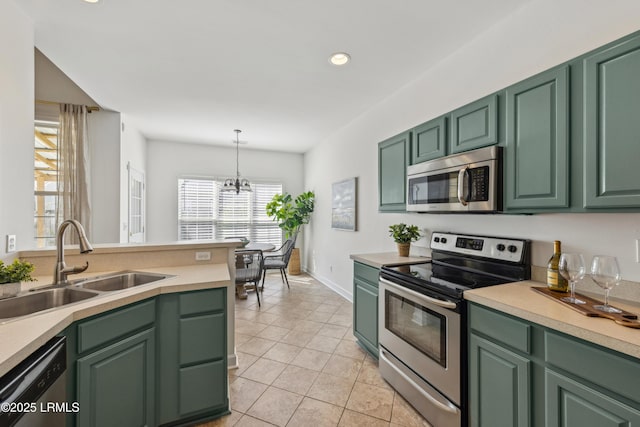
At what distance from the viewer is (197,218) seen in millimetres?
5652

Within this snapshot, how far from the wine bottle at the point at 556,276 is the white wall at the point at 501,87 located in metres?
0.16

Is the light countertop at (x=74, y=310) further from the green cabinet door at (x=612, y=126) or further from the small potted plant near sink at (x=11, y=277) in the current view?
the green cabinet door at (x=612, y=126)

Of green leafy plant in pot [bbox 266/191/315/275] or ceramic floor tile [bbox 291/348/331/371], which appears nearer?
ceramic floor tile [bbox 291/348/331/371]

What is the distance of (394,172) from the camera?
8.92 ft

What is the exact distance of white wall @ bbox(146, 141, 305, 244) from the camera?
536 centimetres

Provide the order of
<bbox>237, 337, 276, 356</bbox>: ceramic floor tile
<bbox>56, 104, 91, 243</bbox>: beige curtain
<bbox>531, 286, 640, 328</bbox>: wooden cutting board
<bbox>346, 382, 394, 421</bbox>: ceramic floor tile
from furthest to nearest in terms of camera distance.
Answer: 1. <bbox>56, 104, 91, 243</bbox>: beige curtain
2. <bbox>237, 337, 276, 356</bbox>: ceramic floor tile
3. <bbox>346, 382, 394, 421</bbox>: ceramic floor tile
4. <bbox>531, 286, 640, 328</bbox>: wooden cutting board

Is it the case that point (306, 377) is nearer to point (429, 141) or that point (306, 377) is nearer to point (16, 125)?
point (429, 141)

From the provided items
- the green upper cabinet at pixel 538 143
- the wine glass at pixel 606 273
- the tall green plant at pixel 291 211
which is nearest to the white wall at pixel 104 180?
the tall green plant at pixel 291 211

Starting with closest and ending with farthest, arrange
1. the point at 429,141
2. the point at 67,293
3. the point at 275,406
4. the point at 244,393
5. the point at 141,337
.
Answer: the point at 141,337 → the point at 67,293 → the point at 275,406 → the point at 244,393 → the point at 429,141

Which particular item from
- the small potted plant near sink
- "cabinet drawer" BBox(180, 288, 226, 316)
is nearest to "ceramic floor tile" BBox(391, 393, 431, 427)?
"cabinet drawer" BBox(180, 288, 226, 316)

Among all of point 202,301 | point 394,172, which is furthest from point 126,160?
point 394,172

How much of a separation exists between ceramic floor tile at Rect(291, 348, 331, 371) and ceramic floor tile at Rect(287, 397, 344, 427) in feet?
1.42

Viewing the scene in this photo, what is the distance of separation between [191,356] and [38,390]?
782 mm

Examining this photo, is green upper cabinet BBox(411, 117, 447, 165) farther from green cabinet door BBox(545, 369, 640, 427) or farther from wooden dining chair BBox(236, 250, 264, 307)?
wooden dining chair BBox(236, 250, 264, 307)
